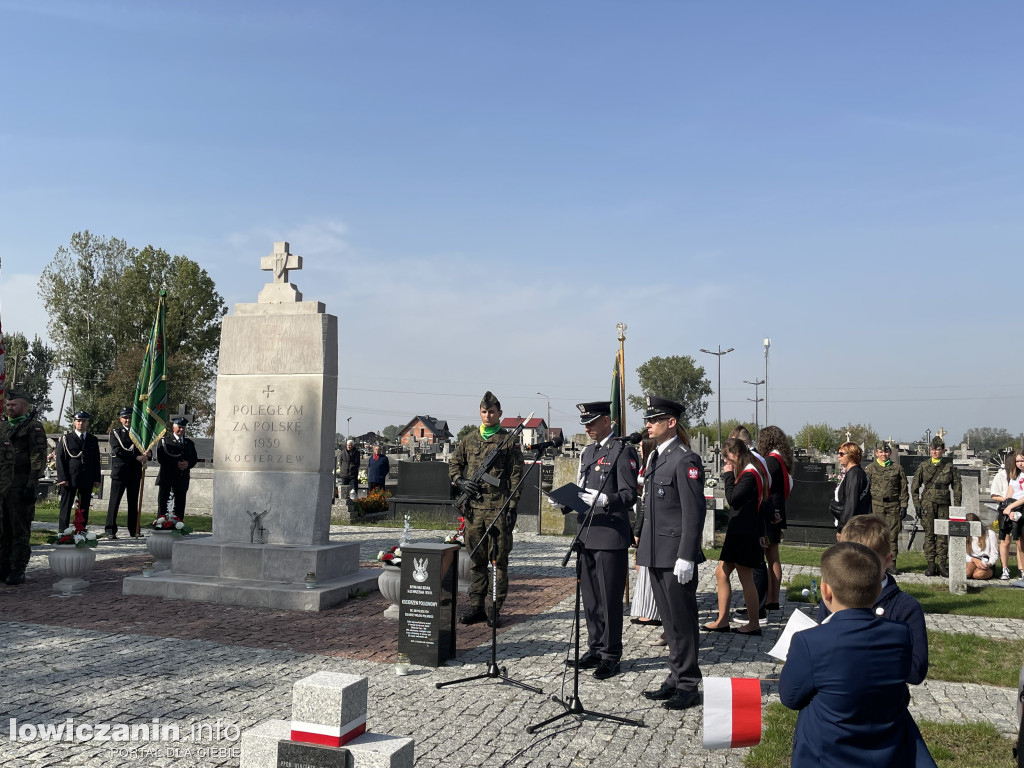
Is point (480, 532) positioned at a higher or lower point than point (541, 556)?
higher

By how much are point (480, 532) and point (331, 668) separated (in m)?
2.46

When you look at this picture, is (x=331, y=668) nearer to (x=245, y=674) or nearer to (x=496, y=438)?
(x=245, y=674)

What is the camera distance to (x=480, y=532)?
831 centimetres

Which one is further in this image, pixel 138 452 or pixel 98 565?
pixel 138 452

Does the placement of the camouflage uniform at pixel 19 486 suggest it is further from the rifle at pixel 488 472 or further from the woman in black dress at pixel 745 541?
the woman in black dress at pixel 745 541


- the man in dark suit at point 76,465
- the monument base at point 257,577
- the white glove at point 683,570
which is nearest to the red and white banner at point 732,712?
the white glove at point 683,570

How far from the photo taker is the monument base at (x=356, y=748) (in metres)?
2.86

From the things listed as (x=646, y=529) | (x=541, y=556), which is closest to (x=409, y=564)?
(x=646, y=529)

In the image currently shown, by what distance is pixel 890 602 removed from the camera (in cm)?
335

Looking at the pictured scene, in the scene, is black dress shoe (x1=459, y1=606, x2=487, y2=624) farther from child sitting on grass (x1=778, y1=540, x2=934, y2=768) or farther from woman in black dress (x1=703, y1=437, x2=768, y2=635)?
child sitting on grass (x1=778, y1=540, x2=934, y2=768)

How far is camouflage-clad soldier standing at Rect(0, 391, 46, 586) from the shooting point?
9.73 meters

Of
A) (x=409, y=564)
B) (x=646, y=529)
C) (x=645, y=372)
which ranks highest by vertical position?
(x=645, y=372)

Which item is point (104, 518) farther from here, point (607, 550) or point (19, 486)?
point (607, 550)

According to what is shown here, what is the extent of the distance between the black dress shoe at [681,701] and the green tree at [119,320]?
48306mm
